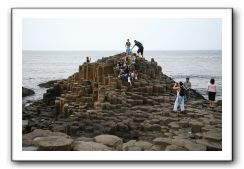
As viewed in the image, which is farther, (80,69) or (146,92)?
(146,92)

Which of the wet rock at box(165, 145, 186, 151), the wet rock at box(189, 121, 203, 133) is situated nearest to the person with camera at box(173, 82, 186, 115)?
the wet rock at box(189, 121, 203, 133)

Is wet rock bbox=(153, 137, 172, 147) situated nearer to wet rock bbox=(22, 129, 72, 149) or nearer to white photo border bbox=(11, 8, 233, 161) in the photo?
white photo border bbox=(11, 8, 233, 161)

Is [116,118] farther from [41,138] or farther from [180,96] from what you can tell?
[41,138]

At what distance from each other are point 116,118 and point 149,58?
1126 millimetres

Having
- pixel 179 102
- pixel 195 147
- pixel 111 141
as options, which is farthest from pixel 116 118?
pixel 195 147

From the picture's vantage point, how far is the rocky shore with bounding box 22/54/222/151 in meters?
6.56

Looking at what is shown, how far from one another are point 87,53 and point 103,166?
1777 mm

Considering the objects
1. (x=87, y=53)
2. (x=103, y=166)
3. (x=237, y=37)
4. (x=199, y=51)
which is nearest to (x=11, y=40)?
(x=87, y=53)

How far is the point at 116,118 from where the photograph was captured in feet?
23.0

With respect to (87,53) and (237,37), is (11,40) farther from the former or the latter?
(237,37)

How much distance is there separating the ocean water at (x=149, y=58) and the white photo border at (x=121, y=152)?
12cm

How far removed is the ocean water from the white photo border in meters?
0.12

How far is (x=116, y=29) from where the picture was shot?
671 cm

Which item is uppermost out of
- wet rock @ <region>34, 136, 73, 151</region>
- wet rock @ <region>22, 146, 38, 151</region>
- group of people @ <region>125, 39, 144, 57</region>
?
group of people @ <region>125, 39, 144, 57</region>
